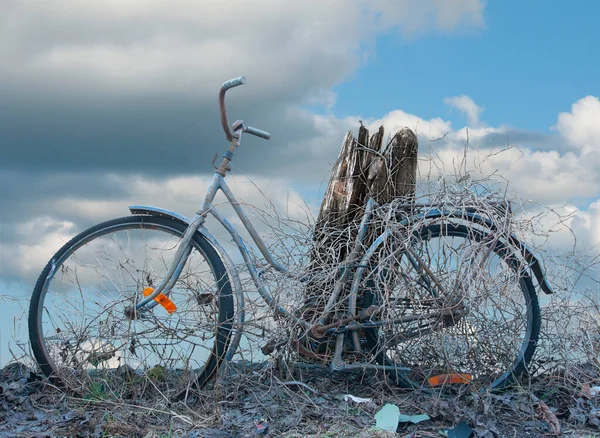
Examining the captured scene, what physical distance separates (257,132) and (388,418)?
6.26 feet

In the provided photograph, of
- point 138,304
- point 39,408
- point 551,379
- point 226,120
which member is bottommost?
point 39,408

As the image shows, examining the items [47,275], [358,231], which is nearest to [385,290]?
[358,231]

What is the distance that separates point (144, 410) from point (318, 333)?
115cm

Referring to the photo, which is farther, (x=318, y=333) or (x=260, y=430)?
(x=318, y=333)

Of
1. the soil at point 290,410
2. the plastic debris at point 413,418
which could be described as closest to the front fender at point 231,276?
the soil at point 290,410

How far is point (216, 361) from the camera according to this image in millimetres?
4152

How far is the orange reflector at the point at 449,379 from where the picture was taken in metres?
4.20

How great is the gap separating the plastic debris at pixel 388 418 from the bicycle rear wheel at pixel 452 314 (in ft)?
1.10

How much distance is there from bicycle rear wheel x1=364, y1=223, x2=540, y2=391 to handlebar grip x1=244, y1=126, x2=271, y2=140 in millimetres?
1033

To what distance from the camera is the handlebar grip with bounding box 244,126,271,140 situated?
13.9 feet

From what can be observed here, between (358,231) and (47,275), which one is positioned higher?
(358,231)

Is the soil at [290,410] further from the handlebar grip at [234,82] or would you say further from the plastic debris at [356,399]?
the handlebar grip at [234,82]

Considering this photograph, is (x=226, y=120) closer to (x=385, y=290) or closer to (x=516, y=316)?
(x=385, y=290)

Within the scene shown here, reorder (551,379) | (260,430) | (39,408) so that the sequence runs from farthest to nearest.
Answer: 1. (551,379)
2. (39,408)
3. (260,430)
